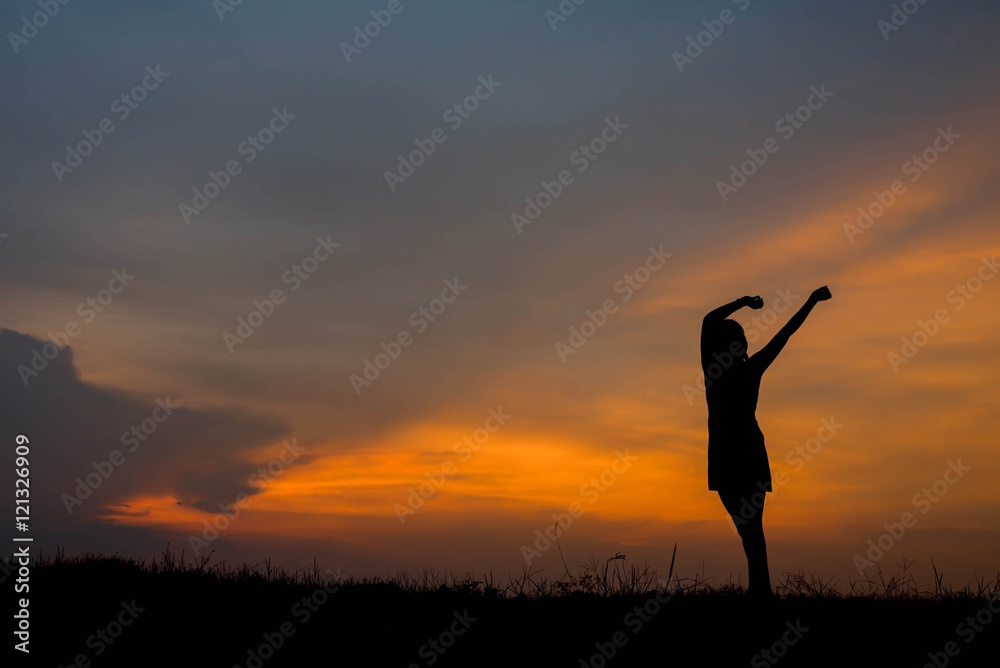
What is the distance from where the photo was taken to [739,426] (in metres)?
9.08

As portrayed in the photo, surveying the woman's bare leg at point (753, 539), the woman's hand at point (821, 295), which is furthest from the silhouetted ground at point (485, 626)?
the woman's hand at point (821, 295)

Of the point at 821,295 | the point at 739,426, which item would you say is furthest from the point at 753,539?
the point at 821,295

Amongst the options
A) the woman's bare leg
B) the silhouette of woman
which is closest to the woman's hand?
the silhouette of woman

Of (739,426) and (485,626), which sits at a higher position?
(739,426)

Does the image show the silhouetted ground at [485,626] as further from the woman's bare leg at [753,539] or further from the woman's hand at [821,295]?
the woman's hand at [821,295]

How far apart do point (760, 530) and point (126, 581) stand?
23.6 ft

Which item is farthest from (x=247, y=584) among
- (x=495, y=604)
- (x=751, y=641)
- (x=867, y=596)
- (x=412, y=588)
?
(x=867, y=596)

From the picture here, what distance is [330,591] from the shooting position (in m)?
9.80

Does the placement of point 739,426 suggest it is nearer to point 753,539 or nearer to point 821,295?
point 753,539

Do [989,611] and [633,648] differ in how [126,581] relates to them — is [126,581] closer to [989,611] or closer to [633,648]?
[633,648]

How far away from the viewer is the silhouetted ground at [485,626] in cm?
747

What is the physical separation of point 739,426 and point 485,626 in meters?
3.26

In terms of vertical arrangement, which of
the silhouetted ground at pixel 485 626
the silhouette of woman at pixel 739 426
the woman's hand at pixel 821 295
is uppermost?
the woman's hand at pixel 821 295

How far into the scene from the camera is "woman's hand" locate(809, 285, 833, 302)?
875 cm
